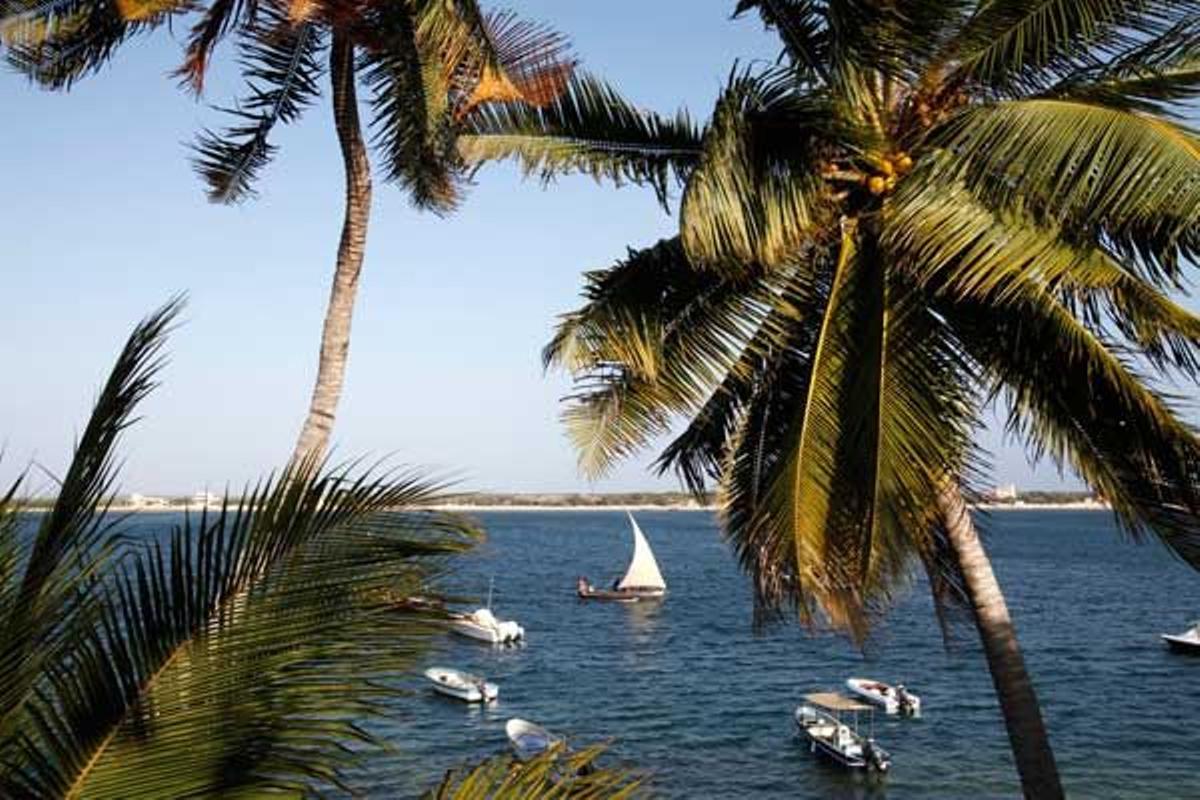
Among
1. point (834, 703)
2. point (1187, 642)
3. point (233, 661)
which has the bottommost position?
point (1187, 642)

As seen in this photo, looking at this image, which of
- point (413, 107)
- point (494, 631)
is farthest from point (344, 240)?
point (494, 631)

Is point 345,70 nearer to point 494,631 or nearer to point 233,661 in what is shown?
point 233,661

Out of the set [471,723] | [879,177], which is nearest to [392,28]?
[879,177]

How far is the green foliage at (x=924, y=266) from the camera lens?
8.17 meters

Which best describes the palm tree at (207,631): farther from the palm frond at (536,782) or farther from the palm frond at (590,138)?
the palm frond at (590,138)

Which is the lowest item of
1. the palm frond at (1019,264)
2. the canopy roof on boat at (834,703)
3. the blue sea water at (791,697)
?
the blue sea water at (791,697)

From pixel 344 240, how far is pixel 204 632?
5381 millimetres

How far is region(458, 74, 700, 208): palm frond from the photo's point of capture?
1029 centimetres

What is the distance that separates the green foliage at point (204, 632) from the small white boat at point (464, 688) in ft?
139

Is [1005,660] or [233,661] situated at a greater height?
[233,661]

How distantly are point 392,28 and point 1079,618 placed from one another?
255 feet

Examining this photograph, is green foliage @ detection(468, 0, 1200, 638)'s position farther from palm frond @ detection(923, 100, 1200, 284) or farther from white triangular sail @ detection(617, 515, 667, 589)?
white triangular sail @ detection(617, 515, 667, 589)

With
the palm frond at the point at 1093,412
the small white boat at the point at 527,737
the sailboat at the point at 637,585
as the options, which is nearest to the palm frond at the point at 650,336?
the palm frond at the point at 1093,412

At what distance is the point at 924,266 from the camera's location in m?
8.61
